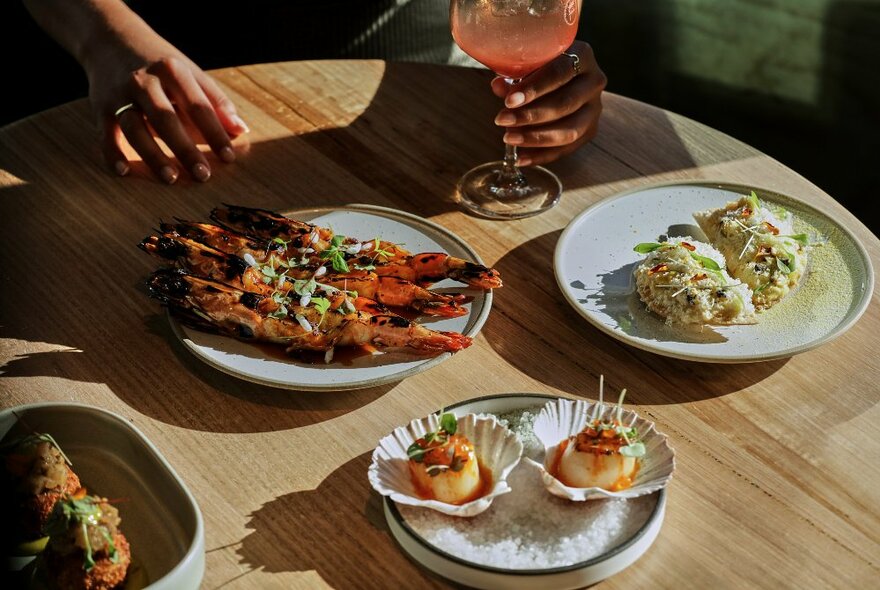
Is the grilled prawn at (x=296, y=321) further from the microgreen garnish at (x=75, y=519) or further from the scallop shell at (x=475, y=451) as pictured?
the microgreen garnish at (x=75, y=519)

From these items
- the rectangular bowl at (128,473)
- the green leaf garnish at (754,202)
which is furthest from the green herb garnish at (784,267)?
the rectangular bowl at (128,473)

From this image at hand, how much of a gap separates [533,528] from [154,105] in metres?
1.13

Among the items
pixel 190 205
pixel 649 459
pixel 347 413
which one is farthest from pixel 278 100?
pixel 649 459

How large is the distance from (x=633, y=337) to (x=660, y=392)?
0.08 meters

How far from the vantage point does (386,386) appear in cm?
127

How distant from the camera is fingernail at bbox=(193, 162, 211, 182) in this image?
1.70 metres

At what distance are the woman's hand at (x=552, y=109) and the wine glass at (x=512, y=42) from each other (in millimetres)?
39

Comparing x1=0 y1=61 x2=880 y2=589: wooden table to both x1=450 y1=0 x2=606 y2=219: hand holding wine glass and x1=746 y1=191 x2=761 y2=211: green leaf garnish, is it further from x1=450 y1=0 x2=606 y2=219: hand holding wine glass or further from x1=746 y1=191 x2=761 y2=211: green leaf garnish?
x1=746 y1=191 x2=761 y2=211: green leaf garnish

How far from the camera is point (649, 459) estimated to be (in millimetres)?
1076

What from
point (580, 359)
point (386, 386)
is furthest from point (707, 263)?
point (386, 386)

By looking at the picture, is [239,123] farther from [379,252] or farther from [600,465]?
[600,465]

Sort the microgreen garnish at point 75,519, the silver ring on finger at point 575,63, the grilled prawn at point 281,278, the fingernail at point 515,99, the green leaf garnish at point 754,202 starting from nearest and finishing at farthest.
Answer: the microgreen garnish at point 75,519, the grilled prawn at point 281,278, the green leaf garnish at point 754,202, the fingernail at point 515,99, the silver ring on finger at point 575,63

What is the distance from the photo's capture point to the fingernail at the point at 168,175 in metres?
1.70

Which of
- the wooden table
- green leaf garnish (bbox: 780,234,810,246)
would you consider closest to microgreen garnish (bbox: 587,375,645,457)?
the wooden table
